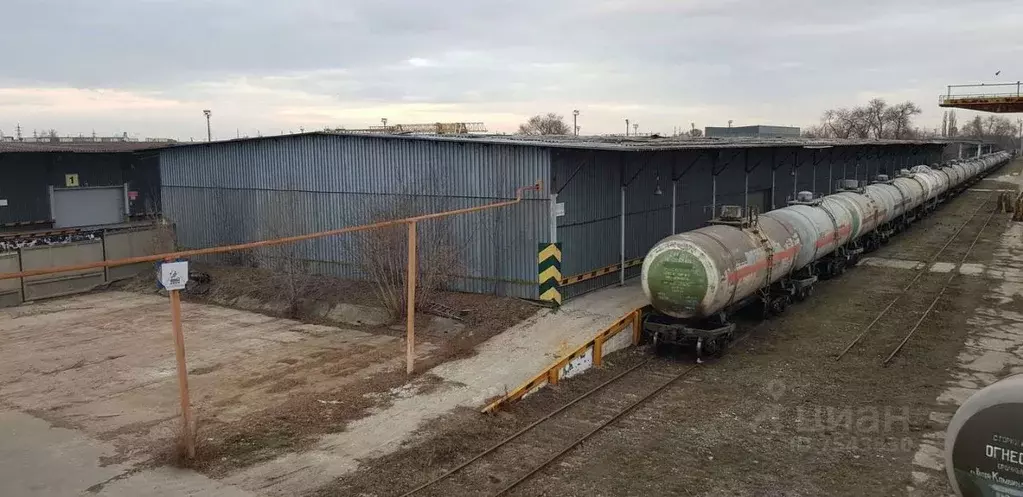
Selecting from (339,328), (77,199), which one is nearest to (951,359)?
(339,328)

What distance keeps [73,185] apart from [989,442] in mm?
40367

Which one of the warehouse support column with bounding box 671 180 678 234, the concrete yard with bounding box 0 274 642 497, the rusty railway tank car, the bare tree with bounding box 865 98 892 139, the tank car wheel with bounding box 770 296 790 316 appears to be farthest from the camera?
the bare tree with bounding box 865 98 892 139

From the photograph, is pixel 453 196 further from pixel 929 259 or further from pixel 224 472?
pixel 929 259

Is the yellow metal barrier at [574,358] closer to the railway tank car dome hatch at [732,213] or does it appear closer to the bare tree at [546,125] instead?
the railway tank car dome hatch at [732,213]

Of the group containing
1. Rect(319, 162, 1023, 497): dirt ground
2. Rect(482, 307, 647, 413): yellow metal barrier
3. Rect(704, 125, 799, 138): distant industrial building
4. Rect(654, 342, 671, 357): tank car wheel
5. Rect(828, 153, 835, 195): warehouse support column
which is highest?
Rect(704, 125, 799, 138): distant industrial building

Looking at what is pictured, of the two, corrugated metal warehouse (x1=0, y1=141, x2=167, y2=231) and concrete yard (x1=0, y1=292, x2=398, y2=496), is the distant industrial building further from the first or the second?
concrete yard (x1=0, y1=292, x2=398, y2=496)

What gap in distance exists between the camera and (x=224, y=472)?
32.4 ft

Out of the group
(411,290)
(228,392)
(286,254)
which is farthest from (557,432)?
(286,254)

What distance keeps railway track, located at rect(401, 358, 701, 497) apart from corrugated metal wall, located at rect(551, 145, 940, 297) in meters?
5.17

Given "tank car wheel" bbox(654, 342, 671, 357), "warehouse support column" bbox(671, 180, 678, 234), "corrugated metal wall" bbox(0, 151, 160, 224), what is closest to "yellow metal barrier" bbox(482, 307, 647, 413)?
"tank car wheel" bbox(654, 342, 671, 357)

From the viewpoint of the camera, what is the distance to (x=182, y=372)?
9.79 meters

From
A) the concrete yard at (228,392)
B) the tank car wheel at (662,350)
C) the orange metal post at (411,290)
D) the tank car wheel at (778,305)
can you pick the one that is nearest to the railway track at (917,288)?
the tank car wheel at (778,305)

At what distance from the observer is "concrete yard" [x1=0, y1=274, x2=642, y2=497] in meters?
10.0

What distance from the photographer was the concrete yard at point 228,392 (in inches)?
394
